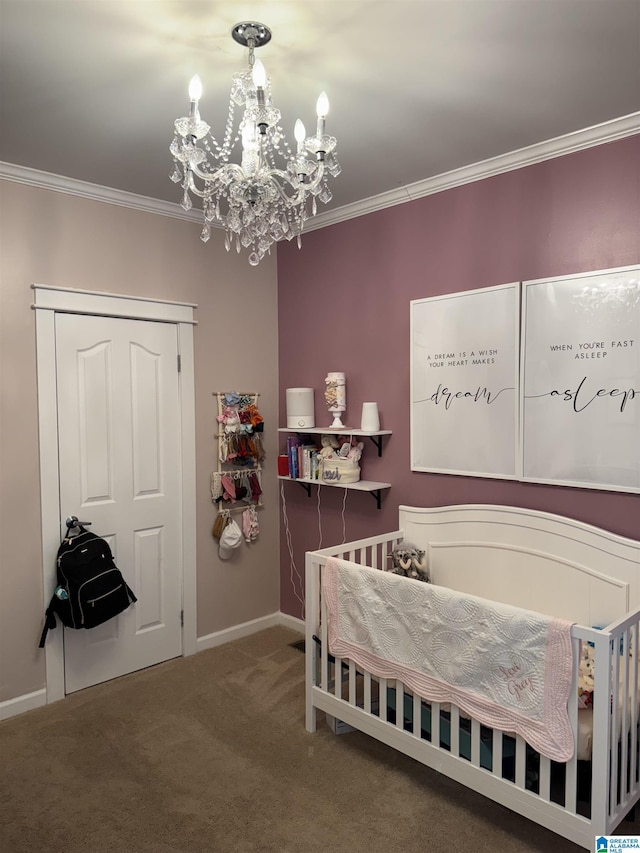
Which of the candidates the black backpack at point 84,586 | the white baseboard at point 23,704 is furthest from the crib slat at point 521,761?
the white baseboard at point 23,704

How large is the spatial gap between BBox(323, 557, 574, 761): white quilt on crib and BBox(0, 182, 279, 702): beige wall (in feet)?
4.19

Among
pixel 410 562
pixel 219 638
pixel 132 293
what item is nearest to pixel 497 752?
pixel 410 562

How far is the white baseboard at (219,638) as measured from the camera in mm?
2758

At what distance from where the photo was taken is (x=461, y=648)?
202 centimetres

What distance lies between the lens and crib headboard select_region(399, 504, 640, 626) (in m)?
2.30

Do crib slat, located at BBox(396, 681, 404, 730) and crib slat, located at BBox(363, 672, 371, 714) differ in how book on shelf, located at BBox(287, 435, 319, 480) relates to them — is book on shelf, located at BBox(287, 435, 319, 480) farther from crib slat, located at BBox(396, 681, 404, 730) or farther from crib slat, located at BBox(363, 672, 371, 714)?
crib slat, located at BBox(396, 681, 404, 730)

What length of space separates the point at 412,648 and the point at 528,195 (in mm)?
1905

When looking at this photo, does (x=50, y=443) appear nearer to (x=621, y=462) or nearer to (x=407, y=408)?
(x=407, y=408)

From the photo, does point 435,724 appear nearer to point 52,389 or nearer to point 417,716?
point 417,716

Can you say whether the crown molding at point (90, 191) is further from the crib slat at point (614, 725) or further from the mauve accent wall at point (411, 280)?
the crib slat at point (614, 725)

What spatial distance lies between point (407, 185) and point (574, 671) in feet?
7.41

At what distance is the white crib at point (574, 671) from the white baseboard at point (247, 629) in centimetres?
87

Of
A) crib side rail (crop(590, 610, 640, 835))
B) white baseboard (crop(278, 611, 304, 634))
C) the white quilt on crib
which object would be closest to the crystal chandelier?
the white quilt on crib

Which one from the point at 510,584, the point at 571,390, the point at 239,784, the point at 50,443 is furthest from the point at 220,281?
the point at 239,784
